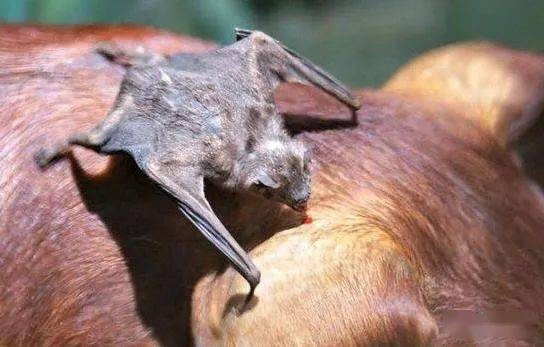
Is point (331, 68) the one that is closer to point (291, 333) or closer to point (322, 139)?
point (322, 139)

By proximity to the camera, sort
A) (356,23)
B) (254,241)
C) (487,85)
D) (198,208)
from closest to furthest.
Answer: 1. (198,208)
2. (254,241)
3. (487,85)
4. (356,23)

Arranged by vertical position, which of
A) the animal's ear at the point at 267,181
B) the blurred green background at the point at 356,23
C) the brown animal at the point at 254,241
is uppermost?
the animal's ear at the point at 267,181

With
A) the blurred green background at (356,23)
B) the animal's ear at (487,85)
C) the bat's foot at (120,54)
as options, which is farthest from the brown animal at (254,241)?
the blurred green background at (356,23)

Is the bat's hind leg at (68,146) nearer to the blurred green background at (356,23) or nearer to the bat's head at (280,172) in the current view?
the bat's head at (280,172)

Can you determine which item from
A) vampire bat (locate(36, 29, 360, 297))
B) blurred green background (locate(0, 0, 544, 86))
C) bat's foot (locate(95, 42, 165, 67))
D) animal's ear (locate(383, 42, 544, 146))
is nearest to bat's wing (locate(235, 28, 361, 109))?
vampire bat (locate(36, 29, 360, 297))

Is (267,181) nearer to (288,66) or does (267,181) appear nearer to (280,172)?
(280,172)

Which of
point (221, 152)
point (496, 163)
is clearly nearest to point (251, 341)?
point (221, 152)

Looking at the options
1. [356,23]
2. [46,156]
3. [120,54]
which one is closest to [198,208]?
[46,156]
